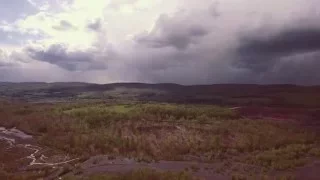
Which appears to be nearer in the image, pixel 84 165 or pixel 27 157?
pixel 84 165

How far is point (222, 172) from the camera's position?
51062 millimetres

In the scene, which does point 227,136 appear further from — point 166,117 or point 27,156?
point 27,156

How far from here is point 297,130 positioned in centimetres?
7556

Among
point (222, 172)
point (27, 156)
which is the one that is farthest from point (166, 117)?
point (222, 172)

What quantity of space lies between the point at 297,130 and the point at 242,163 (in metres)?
23.3

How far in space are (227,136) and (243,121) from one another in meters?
11.3

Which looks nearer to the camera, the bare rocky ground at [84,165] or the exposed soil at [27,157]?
Result: the bare rocky ground at [84,165]

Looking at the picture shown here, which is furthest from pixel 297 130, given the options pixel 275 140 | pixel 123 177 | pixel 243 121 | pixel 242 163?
pixel 123 177

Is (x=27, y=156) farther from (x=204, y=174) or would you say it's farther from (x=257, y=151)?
(x=257, y=151)

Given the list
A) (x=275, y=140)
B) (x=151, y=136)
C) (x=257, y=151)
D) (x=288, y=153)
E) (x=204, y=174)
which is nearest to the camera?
(x=204, y=174)

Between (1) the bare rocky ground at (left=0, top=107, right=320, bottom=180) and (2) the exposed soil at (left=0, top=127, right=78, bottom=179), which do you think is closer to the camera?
(1) the bare rocky ground at (left=0, top=107, right=320, bottom=180)

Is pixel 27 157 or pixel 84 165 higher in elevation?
pixel 84 165

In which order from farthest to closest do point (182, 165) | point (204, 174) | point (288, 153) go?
point (288, 153) < point (182, 165) < point (204, 174)

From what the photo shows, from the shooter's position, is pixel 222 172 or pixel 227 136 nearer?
pixel 222 172
